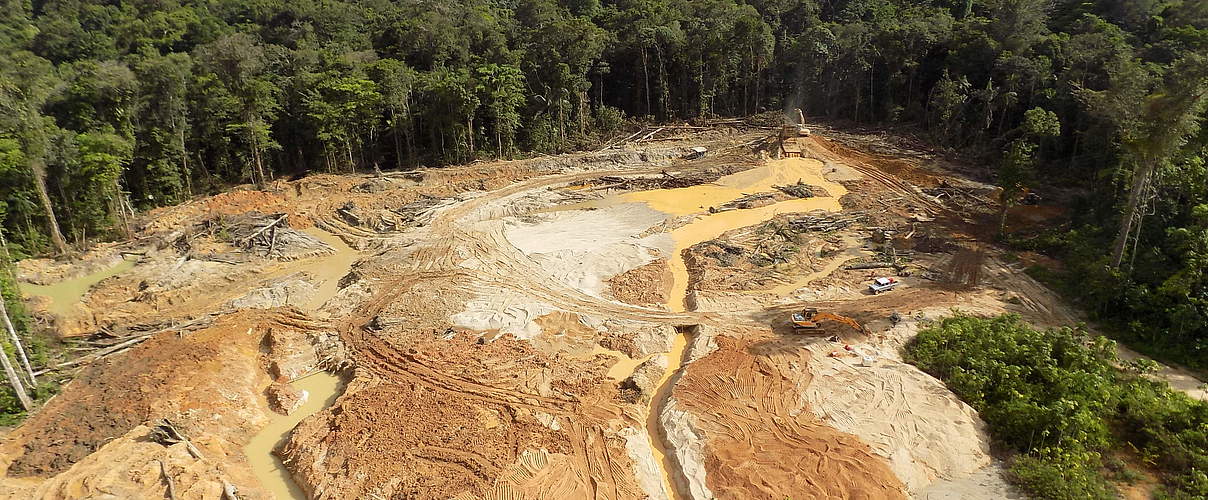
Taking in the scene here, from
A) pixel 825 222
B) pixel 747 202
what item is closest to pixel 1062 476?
pixel 825 222

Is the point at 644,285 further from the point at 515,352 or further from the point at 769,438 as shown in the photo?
the point at 769,438

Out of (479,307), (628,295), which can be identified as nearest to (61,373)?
(479,307)

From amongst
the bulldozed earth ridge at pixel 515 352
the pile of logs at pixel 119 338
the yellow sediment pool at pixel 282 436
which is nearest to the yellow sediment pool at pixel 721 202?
the bulldozed earth ridge at pixel 515 352

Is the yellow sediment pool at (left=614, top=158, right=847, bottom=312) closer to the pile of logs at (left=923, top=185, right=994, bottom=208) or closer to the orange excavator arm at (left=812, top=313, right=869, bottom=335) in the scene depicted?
the pile of logs at (left=923, top=185, right=994, bottom=208)

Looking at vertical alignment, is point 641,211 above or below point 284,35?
below

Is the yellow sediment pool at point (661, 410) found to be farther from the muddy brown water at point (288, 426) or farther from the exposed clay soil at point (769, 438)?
the muddy brown water at point (288, 426)

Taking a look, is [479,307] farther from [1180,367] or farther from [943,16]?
[943,16]

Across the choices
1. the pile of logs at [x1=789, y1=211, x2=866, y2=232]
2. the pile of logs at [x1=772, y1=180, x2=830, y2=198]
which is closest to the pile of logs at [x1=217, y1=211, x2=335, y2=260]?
the pile of logs at [x1=789, y1=211, x2=866, y2=232]
